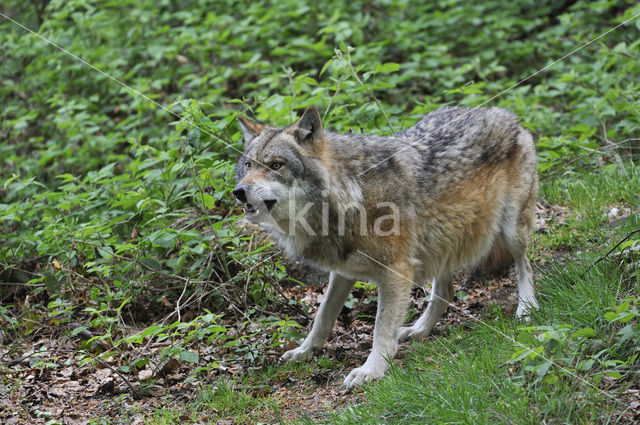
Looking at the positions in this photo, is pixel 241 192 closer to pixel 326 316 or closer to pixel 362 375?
pixel 326 316

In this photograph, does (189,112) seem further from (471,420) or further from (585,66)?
(585,66)

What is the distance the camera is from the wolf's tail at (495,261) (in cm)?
576

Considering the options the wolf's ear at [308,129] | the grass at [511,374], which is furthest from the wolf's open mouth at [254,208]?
the grass at [511,374]

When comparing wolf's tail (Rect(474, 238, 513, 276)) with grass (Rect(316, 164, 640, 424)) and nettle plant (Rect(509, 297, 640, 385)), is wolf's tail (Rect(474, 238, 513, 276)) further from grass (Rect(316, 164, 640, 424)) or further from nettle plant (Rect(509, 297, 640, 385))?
nettle plant (Rect(509, 297, 640, 385))

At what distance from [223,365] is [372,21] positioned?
8151 millimetres

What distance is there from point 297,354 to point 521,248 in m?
2.22

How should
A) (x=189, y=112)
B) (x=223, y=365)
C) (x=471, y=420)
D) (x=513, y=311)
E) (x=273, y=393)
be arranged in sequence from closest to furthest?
(x=471, y=420), (x=273, y=393), (x=223, y=365), (x=513, y=311), (x=189, y=112)

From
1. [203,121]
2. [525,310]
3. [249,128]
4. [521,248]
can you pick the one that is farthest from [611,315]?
[203,121]

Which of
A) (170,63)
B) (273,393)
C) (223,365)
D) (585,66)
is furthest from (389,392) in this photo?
(170,63)

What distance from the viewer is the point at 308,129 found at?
4.75m

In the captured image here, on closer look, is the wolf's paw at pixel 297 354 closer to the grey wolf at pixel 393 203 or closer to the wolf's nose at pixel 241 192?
the grey wolf at pixel 393 203

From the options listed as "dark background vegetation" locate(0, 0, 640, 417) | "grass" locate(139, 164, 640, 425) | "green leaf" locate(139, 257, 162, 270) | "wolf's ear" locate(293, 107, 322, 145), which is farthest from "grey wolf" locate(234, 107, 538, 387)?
"green leaf" locate(139, 257, 162, 270)

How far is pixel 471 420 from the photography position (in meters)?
3.29

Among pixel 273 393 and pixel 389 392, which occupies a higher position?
pixel 389 392
